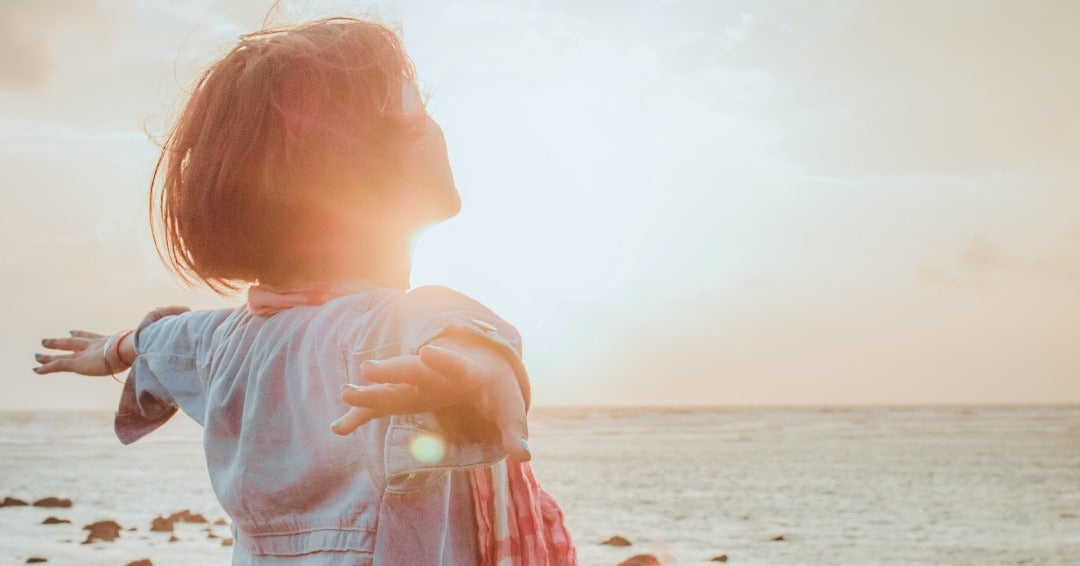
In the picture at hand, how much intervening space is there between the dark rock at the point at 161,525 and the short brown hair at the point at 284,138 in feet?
30.1

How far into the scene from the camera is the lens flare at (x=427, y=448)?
3.36 feet

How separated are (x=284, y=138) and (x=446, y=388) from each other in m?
0.64

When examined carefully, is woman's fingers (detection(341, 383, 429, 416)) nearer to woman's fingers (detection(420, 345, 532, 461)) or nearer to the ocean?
woman's fingers (detection(420, 345, 532, 461))

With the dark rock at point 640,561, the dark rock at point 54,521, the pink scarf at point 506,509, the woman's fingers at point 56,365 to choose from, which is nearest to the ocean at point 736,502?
the dark rock at point 54,521

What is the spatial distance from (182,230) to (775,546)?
8.95 metres

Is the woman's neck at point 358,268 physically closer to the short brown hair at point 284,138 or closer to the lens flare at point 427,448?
the short brown hair at point 284,138

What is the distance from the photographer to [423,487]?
3.89 ft

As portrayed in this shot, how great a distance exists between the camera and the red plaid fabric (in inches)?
50.6

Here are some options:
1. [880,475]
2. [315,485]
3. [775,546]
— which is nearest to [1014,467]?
[880,475]

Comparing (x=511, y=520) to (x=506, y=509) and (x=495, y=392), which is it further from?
(x=495, y=392)

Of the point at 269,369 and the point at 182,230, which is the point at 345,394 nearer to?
the point at 269,369

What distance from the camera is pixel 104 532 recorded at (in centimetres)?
906

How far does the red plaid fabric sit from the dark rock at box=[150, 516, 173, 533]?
9.30 meters

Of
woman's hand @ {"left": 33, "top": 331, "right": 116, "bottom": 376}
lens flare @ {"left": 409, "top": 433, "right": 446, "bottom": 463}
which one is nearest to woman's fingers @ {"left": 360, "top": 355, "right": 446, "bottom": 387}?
lens flare @ {"left": 409, "top": 433, "right": 446, "bottom": 463}
